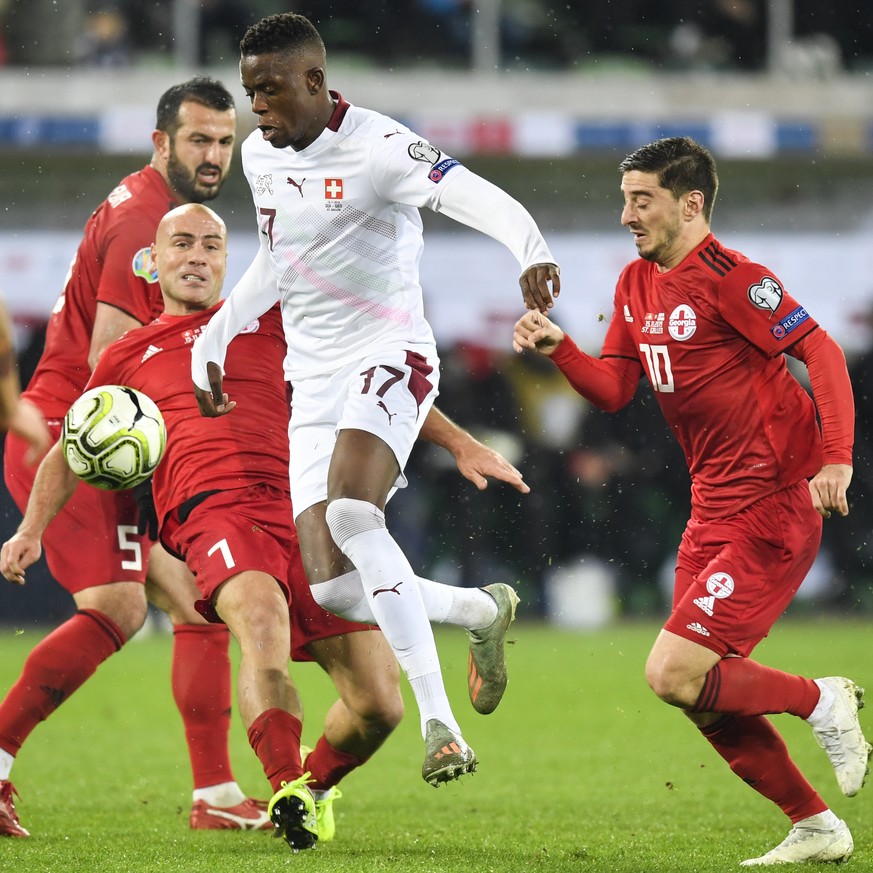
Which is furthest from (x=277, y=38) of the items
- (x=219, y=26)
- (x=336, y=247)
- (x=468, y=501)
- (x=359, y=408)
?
(x=219, y=26)

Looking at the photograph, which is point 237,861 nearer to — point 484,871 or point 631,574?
point 484,871

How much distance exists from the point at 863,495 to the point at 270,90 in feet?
29.0

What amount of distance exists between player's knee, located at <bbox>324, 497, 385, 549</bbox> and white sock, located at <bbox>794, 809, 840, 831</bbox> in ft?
5.73

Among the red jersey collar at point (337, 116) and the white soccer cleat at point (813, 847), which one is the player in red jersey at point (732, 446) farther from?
the red jersey collar at point (337, 116)

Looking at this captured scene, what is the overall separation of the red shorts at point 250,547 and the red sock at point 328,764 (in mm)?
369

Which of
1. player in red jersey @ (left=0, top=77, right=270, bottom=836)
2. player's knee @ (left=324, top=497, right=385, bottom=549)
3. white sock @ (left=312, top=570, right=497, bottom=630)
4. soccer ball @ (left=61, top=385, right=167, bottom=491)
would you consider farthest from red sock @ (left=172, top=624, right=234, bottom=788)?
player's knee @ (left=324, top=497, right=385, bottom=549)

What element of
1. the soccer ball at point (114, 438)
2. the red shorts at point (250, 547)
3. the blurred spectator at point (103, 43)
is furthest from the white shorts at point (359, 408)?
the blurred spectator at point (103, 43)

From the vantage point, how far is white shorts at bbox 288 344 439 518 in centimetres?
478

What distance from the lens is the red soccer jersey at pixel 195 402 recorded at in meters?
5.27

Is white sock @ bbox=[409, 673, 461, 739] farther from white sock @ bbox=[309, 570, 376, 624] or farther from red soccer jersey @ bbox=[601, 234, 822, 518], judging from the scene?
red soccer jersey @ bbox=[601, 234, 822, 518]

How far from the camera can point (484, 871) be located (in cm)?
444

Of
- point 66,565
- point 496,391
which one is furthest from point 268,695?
point 496,391

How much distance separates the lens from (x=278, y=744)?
4672mm

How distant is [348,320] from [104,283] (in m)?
1.35
